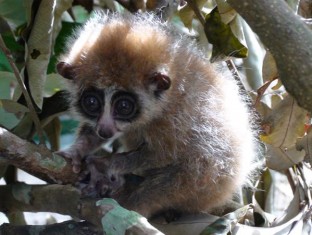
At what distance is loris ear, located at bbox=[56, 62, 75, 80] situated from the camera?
325 centimetres

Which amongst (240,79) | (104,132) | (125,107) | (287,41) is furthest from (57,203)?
(287,41)

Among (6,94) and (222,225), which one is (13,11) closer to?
(6,94)

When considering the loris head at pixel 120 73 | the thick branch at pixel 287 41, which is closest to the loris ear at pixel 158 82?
the loris head at pixel 120 73

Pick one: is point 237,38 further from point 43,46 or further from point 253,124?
point 43,46

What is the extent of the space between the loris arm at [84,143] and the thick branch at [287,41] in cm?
147

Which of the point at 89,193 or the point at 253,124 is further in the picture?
the point at 253,124

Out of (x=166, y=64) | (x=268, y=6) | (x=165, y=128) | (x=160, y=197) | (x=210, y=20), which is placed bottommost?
(x=160, y=197)

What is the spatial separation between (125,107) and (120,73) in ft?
0.67

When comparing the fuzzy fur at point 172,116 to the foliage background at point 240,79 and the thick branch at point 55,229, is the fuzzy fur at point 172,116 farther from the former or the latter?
the thick branch at point 55,229

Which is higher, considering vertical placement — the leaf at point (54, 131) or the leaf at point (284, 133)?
the leaf at point (284, 133)

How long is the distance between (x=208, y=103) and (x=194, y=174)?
14.7 inches

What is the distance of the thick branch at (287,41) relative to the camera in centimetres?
182

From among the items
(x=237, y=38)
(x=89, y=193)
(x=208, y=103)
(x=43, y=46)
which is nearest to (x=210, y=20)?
(x=237, y=38)

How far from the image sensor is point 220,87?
3.33 metres
